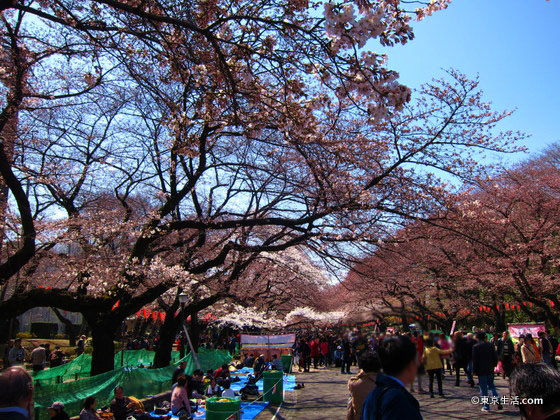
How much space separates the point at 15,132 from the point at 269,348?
55.1 ft

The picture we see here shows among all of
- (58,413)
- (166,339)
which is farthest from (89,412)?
(166,339)

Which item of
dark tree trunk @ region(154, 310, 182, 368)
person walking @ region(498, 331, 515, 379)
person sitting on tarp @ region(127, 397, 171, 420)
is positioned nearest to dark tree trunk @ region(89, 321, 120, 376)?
person sitting on tarp @ region(127, 397, 171, 420)

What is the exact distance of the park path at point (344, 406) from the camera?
30.9 ft

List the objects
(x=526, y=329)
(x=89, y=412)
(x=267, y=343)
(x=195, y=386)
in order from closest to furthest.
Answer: (x=89, y=412) < (x=195, y=386) < (x=526, y=329) < (x=267, y=343)

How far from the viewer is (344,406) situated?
1191 cm

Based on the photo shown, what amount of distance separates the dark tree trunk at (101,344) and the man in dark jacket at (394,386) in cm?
1111

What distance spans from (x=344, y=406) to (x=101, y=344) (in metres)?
6.83

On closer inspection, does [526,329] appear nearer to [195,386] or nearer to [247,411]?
[247,411]

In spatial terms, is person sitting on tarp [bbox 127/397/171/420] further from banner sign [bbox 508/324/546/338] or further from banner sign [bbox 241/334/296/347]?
banner sign [bbox 241/334/296/347]

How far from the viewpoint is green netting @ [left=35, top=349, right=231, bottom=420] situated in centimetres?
867

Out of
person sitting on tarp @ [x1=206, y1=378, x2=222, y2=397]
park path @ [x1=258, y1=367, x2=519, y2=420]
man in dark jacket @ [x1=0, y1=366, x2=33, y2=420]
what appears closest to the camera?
man in dark jacket @ [x1=0, y1=366, x2=33, y2=420]

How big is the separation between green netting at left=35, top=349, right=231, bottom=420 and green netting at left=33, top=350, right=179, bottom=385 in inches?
74.2

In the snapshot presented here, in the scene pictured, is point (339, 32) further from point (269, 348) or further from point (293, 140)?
point (269, 348)

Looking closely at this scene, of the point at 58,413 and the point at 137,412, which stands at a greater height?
the point at 58,413
